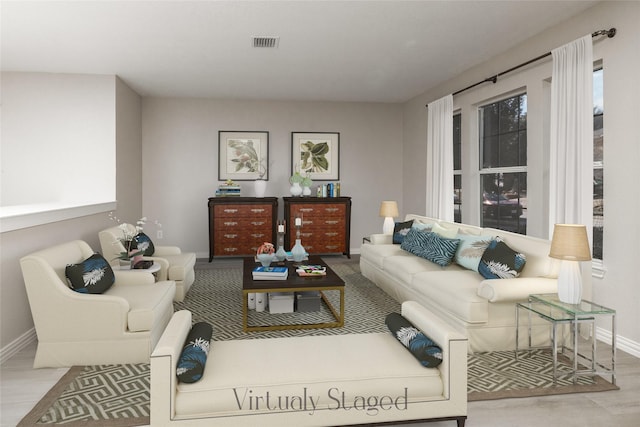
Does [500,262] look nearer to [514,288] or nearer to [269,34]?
[514,288]

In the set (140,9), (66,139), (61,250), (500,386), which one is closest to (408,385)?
(500,386)

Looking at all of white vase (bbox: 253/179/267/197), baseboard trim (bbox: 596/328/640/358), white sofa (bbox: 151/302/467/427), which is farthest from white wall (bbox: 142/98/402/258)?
white sofa (bbox: 151/302/467/427)

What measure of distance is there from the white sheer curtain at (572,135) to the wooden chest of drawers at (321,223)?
3819mm

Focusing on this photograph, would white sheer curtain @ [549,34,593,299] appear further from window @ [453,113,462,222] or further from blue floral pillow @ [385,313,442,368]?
window @ [453,113,462,222]

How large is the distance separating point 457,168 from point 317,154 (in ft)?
8.47

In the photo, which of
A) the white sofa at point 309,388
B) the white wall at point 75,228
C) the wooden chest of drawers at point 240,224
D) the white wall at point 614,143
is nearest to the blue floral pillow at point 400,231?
the white wall at point 614,143

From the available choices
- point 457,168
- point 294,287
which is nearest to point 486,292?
point 294,287

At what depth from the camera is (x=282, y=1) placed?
11.7ft

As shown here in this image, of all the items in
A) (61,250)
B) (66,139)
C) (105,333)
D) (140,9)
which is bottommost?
Result: (105,333)

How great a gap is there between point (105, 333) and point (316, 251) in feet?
14.9

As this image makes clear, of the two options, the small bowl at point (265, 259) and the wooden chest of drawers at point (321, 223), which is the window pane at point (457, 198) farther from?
the small bowl at point (265, 259)

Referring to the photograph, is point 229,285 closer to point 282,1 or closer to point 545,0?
point 282,1

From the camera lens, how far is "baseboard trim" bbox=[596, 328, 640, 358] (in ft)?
10.8

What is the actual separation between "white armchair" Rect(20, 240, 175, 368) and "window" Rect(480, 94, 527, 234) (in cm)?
406
